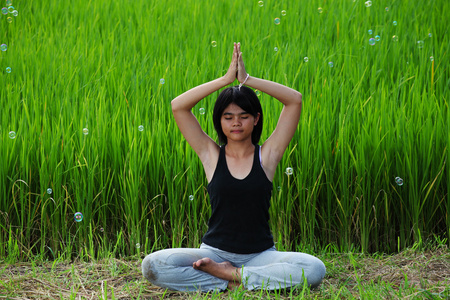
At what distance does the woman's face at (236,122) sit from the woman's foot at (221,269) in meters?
0.56

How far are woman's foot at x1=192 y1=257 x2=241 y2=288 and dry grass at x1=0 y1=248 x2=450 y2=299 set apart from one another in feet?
0.21

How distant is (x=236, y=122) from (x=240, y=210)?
1.30 ft

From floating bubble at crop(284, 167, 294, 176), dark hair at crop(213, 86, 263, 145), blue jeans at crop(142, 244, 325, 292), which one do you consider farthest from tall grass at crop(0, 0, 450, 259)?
dark hair at crop(213, 86, 263, 145)

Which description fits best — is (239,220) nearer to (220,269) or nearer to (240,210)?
(240,210)

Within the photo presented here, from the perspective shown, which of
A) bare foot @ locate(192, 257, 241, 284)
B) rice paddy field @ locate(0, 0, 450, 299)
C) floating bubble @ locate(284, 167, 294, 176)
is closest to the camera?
bare foot @ locate(192, 257, 241, 284)

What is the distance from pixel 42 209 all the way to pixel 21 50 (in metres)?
2.21

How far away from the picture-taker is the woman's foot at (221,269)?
8.13ft

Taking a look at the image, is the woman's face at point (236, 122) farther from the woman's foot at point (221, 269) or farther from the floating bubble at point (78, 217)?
the floating bubble at point (78, 217)

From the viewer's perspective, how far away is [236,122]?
8.37 feet

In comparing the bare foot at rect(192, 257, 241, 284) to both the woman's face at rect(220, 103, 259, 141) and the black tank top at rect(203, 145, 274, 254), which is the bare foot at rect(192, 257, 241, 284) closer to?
the black tank top at rect(203, 145, 274, 254)

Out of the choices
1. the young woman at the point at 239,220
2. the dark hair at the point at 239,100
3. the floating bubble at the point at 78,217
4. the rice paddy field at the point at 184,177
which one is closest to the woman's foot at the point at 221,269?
the young woman at the point at 239,220

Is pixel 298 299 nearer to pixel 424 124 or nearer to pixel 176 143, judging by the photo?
pixel 176 143

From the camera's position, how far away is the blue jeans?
250 cm

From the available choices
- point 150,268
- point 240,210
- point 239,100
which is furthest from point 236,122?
point 150,268
